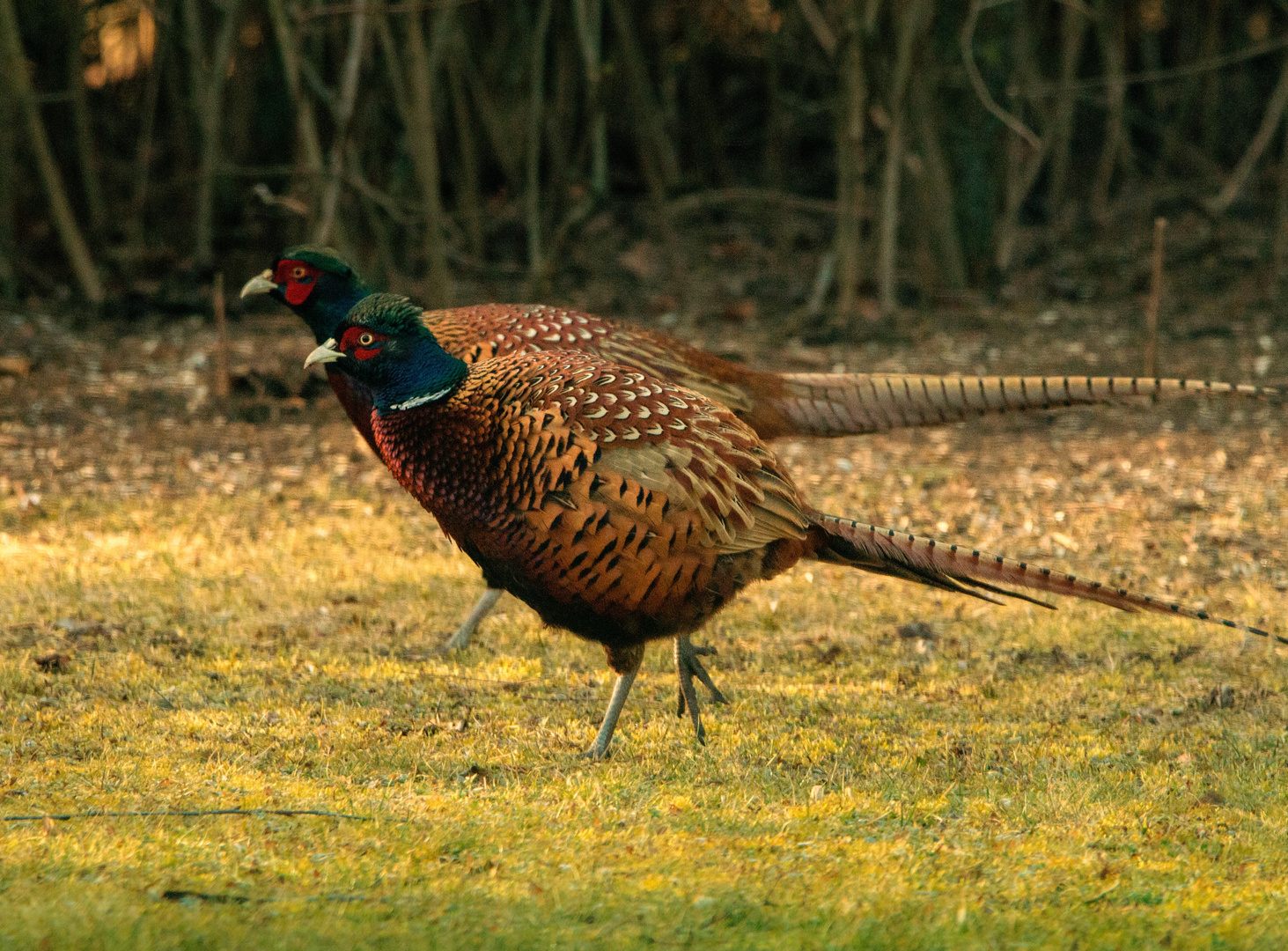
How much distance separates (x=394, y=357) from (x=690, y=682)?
119 centimetres

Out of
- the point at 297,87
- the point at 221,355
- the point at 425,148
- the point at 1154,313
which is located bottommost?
the point at 221,355

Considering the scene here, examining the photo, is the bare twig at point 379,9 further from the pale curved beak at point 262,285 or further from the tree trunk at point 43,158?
the pale curved beak at point 262,285

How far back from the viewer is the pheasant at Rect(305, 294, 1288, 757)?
3.65 metres

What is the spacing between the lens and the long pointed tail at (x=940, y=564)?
3.59 metres

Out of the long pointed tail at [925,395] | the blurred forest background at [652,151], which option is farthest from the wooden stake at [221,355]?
the long pointed tail at [925,395]

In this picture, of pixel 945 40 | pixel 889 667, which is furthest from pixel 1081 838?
pixel 945 40

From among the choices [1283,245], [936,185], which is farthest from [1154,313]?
[1283,245]

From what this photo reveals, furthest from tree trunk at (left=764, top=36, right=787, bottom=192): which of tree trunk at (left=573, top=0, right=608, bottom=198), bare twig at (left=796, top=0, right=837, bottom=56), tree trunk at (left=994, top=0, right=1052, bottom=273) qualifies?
tree trunk at (left=994, top=0, right=1052, bottom=273)

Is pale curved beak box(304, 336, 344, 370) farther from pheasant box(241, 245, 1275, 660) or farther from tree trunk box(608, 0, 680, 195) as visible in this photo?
tree trunk box(608, 0, 680, 195)

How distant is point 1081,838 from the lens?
3.23 meters

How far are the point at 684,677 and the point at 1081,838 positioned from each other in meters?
1.19

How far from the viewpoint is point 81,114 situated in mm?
10453

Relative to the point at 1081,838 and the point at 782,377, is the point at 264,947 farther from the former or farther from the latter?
the point at 782,377

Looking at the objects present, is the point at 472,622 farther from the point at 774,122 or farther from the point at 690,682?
the point at 774,122
